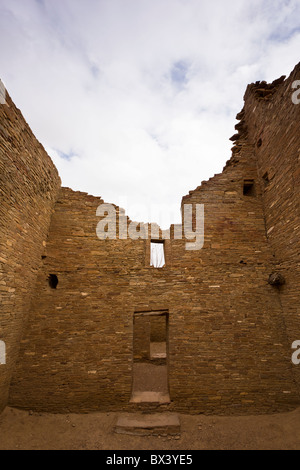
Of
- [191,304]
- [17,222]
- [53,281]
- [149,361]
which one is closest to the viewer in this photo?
[17,222]

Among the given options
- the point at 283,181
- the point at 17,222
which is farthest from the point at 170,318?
A: the point at 283,181

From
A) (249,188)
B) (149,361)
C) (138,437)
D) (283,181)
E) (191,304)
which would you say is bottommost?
(149,361)

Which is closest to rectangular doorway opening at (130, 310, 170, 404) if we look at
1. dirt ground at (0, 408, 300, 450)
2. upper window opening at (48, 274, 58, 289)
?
dirt ground at (0, 408, 300, 450)

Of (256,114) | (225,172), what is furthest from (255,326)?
(256,114)

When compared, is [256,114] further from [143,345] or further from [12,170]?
[143,345]

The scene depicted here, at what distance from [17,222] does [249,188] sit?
8107mm

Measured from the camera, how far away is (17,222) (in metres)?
5.23

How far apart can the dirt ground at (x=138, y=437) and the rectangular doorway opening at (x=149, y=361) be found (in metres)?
0.87

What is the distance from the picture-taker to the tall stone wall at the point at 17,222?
15.6 ft

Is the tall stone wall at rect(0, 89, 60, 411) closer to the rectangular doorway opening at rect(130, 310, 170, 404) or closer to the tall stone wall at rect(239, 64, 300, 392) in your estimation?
the rectangular doorway opening at rect(130, 310, 170, 404)

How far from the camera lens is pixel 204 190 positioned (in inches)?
290

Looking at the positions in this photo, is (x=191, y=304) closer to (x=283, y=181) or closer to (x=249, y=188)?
(x=283, y=181)

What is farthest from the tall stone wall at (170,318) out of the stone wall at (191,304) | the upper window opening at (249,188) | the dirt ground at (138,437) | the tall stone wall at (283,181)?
the upper window opening at (249,188)

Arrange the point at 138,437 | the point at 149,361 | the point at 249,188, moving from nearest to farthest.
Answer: the point at 138,437 → the point at 249,188 → the point at 149,361
